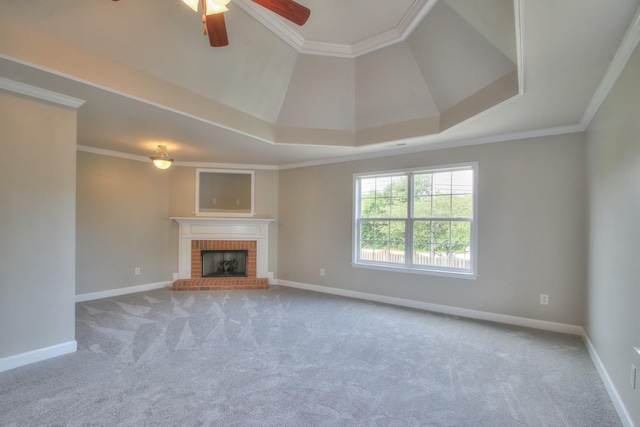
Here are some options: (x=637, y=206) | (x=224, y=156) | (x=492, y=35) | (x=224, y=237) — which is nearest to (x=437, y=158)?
(x=492, y=35)

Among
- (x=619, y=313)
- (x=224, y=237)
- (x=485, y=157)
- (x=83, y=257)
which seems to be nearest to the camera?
(x=619, y=313)

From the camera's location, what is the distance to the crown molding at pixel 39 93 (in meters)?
2.48

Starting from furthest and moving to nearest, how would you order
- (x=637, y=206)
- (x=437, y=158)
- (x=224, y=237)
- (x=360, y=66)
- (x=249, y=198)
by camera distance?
(x=249, y=198)
(x=224, y=237)
(x=437, y=158)
(x=360, y=66)
(x=637, y=206)

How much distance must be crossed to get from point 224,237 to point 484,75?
16.0 ft

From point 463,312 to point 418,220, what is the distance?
141 centimetres

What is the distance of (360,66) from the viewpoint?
3590 millimetres

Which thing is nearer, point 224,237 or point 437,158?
point 437,158

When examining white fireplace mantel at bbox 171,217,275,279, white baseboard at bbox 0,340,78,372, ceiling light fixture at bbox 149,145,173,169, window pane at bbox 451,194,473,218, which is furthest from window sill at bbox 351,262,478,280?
white baseboard at bbox 0,340,78,372

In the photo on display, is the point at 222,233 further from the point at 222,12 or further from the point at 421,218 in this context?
the point at 222,12

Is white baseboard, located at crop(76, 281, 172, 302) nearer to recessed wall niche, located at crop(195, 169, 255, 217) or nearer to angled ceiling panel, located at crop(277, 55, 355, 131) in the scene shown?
recessed wall niche, located at crop(195, 169, 255, 217)

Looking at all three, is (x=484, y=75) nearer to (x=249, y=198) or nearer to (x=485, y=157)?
(x=485, y=157)

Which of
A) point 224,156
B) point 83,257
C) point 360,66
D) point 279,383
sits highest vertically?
point 360,66

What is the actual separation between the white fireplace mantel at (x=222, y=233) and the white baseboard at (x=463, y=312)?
1.12 m

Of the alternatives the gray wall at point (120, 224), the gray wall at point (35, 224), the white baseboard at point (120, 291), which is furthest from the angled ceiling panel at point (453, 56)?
the white baseboard at point (120, 291)
